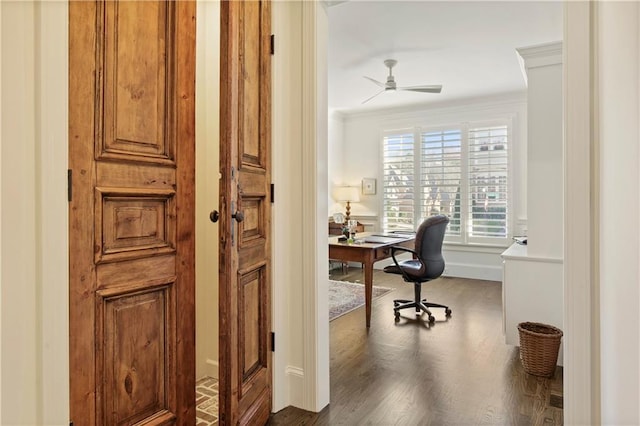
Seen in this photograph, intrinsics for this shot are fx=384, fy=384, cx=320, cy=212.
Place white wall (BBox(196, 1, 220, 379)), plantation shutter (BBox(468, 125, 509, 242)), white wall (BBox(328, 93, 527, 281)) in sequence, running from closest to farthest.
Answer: white wall (BBox(196, 1, 220, 379)) < white wall (BBox(328, 93, 527, 281)) < plantation shutter (BBox(468, 125, 509, 242))

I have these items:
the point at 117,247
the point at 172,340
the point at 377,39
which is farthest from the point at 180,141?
the point at 377,39

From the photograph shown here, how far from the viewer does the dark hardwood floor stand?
6.82ft


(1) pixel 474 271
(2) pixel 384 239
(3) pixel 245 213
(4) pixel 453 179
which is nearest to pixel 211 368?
(3) pixel 245 213

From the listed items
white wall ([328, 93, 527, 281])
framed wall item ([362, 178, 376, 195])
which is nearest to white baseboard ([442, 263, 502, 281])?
white wall ([328, 93, 527, 281])

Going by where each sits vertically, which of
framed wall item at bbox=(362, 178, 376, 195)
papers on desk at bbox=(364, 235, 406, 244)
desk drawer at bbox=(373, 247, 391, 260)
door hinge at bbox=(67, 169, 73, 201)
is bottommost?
desk drawer at bbox=(373, 247, 391, 260)

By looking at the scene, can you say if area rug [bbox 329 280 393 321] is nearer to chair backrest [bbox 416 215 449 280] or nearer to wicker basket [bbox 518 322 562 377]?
chair backrest [bbox 416 215 449 280]

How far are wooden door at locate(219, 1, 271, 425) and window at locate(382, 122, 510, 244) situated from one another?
473 cm

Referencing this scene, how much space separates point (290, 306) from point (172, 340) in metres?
A: 0.71

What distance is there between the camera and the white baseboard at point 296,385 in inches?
84.1
